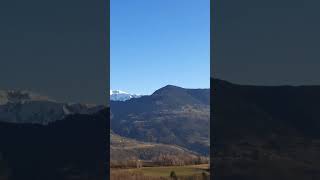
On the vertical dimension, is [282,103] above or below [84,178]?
above

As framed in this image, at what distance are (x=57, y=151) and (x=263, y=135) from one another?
474 centimetres

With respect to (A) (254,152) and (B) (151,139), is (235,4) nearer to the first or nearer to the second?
(A) (254,152)

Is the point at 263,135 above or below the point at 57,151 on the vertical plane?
above

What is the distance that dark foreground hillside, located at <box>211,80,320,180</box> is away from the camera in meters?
11.7

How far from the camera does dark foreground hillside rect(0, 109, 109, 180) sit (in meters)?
11.8

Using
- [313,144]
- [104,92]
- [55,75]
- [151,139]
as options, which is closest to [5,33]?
[55,75]

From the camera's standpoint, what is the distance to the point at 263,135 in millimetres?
11719

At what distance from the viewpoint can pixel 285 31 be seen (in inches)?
463

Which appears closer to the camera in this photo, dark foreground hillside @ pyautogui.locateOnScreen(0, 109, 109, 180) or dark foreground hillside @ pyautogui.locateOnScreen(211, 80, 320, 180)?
dark foreground hillside @ pyautogui.locateOnScreen(211, 80, 320, 180)

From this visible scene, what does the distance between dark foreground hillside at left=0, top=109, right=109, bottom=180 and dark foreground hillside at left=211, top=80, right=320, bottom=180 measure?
2.67m

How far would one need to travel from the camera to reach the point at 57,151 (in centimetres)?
1185

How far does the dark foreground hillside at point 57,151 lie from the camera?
11781mm

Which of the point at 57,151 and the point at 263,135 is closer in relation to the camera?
the point at 263,135

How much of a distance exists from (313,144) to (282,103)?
3.84 ft
